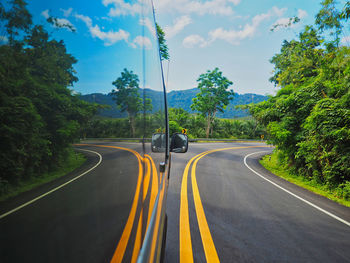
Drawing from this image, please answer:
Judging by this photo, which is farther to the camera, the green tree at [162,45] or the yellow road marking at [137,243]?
the green tree at [162,45]

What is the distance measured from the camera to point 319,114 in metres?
5.63

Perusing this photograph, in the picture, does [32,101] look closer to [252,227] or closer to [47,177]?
[47,177]

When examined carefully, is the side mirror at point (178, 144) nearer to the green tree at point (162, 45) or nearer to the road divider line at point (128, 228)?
the road divider line at point (128, 228)

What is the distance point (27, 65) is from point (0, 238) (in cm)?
39

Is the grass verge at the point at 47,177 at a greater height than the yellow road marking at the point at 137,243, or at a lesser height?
greater

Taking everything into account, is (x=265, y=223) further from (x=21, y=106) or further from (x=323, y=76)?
(x=323, y=76)

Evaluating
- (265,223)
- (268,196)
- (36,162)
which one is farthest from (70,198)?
(268,196)

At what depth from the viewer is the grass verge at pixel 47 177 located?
39 cm

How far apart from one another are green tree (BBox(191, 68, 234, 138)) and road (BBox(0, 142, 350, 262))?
2120cm

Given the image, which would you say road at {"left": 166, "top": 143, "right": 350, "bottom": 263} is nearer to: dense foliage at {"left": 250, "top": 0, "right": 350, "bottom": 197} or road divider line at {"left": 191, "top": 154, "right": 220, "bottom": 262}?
road divider line at {"left": 191, "top": 154, "right": 220, "bottom": 262}

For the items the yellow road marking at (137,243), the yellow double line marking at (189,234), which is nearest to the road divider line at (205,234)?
the yellow double line marking at (189,234)

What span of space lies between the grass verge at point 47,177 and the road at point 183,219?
19mm

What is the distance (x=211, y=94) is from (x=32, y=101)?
92.0ft

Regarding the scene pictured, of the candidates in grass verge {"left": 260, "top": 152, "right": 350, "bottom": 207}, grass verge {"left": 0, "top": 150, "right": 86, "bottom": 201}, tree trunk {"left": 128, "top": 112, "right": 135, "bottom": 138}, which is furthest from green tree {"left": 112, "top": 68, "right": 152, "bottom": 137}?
grass verge {"left": 260, "top": 152, "right": 350, "bottom": 207}
